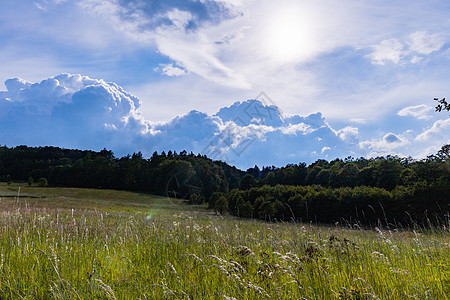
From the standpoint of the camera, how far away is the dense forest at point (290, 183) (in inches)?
1398

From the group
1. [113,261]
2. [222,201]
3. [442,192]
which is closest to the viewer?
[113,261]

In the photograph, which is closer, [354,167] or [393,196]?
[393,196]

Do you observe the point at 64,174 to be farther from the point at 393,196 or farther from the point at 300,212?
the point at 393,196

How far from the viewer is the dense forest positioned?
35500 mm

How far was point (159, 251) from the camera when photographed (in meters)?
5.93

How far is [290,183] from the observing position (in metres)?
82.4

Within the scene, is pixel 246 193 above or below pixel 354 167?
below

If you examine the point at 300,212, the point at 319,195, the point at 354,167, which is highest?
the point at 354,167

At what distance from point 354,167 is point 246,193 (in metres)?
26.1

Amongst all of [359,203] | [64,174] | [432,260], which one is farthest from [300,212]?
[64,174]

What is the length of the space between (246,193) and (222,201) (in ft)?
40.7

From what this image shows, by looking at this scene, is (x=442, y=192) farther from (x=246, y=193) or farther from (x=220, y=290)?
(x=220, y=290)

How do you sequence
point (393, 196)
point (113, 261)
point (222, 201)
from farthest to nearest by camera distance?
point (222, 201)
point (393, 196)
point (113, 261)

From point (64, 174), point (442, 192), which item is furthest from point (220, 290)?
point (64, 174)
